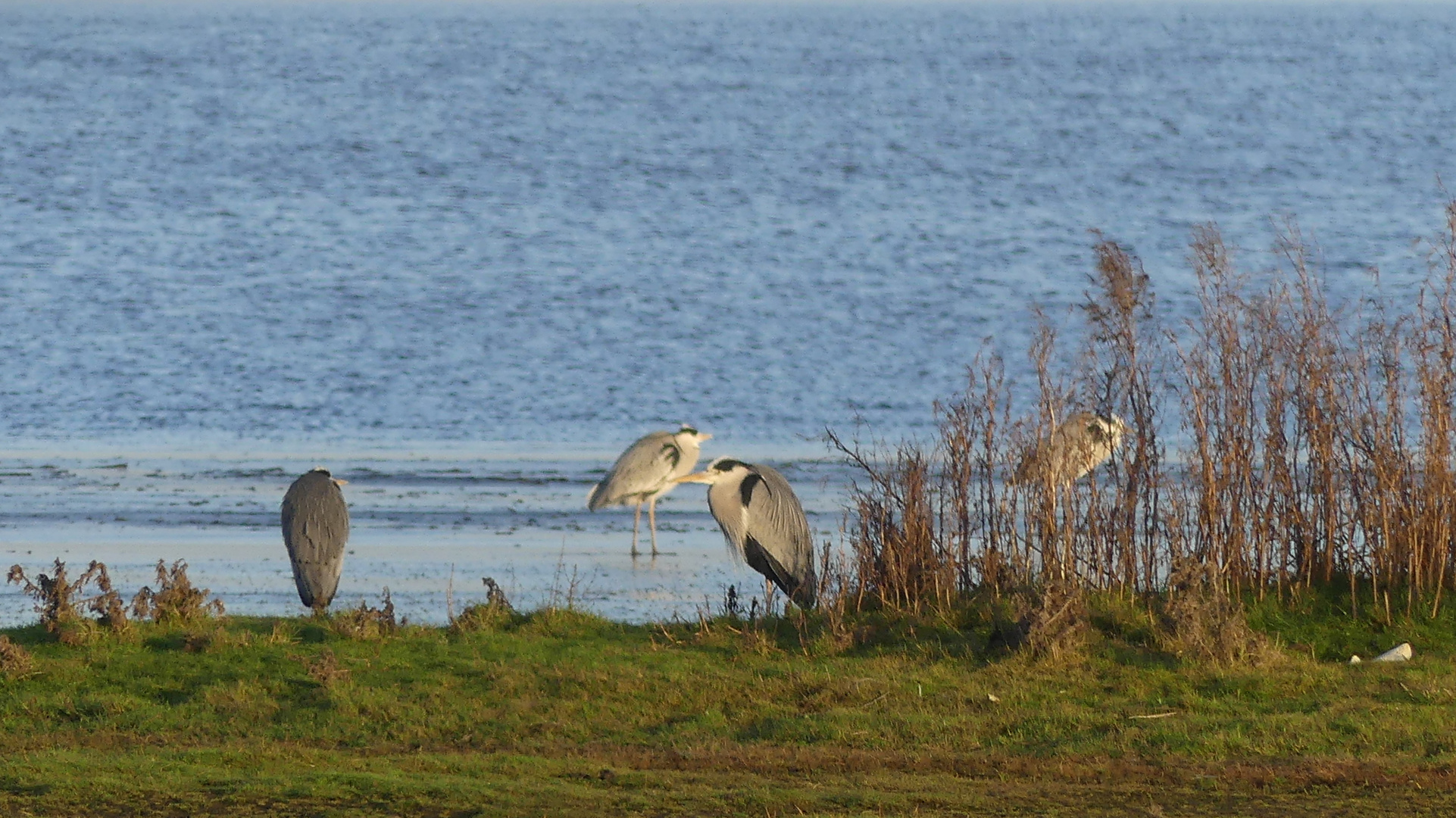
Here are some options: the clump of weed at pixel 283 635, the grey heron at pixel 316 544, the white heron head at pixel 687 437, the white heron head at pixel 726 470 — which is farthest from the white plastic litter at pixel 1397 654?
the white heron head at pixel 687 437

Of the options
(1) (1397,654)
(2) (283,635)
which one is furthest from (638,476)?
(1) (1397,654)

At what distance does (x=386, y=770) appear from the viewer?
7.91m

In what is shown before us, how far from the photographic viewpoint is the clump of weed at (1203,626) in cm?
980

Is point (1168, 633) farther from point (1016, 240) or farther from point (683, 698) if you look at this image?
point (1016, 240)

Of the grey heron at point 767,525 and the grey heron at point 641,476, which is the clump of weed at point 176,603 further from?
the grey heron at point 641,476

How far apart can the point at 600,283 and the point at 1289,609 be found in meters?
23.2

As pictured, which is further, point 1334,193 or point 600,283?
point 1334,193

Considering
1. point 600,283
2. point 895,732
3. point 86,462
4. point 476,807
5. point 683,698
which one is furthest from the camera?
point 600,283

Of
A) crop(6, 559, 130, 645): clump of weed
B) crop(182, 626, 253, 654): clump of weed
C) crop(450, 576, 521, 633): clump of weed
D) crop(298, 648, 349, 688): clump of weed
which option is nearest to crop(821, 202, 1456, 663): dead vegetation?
crop(450, 576, 521, 633): clump of weed

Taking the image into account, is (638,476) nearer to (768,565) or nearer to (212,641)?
(768,565)

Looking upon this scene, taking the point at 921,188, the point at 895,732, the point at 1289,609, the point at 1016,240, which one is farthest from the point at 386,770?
the point at 921,188

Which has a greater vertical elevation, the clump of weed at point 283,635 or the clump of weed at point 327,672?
the clump of weed at point 283,635

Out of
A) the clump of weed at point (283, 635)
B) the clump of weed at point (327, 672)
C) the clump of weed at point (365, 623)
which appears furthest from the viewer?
the clump of weed at point (365, 623)

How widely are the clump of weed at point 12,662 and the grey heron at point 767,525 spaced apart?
13.6ft
